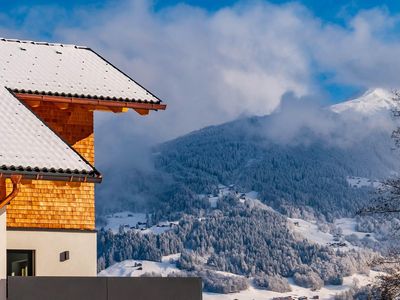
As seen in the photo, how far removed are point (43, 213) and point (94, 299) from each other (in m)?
4.70

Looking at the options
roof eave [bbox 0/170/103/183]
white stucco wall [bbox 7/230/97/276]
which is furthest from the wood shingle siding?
roof eave [bbox 0/170/103/183]

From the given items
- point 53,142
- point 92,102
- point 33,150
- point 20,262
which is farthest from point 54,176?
point 92,102

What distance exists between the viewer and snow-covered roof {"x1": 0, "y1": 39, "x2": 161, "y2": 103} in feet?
70.1

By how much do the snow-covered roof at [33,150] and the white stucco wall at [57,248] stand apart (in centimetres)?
278

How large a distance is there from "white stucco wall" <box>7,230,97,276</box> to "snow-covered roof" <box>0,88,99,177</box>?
9.11 ft

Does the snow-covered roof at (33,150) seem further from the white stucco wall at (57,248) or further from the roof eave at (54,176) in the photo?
the white stucco wall at (57,248)

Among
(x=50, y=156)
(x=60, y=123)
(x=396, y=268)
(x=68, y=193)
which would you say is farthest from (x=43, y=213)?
(x=396, y=268)

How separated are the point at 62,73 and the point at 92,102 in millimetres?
1202

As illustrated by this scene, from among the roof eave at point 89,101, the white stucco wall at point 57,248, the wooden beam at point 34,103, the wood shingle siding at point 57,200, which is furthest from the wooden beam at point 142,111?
the white stucco wall at point 57,248

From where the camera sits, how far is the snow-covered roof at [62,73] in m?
21.4

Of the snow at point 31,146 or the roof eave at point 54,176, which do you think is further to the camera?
the snow at point 31,146

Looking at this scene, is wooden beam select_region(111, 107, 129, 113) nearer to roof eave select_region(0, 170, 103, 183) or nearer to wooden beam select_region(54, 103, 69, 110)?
wooden beam select_region(54, 103, 69, 110)

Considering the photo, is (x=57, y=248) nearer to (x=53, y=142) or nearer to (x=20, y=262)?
(x=20, y=262)

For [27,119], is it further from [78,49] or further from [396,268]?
[396,268]
